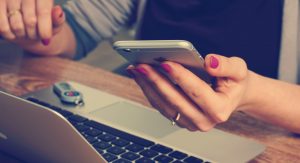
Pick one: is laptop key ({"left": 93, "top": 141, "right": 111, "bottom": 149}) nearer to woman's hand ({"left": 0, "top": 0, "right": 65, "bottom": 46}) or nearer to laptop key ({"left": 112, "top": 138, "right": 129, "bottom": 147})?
laptop key ({"left": 112, "top": 138, "right": 129, "bottom": 147})

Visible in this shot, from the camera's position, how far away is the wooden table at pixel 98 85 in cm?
74

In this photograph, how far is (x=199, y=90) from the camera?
61 centimetres

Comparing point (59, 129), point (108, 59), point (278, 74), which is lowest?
point (108, 59)

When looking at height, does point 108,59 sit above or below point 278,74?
below

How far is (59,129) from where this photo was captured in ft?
1.82

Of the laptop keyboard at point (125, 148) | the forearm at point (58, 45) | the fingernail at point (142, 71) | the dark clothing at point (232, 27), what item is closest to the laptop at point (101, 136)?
the laptop keyboard at point (125, 148)

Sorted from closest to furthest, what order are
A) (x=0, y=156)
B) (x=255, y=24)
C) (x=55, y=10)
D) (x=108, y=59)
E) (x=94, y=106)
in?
(x=0, y=156)
(x=94, y=106)
(x=55, y=10)
(x=255, y=24)
(x=108, y=59)

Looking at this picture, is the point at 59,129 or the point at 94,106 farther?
the point at 94,106

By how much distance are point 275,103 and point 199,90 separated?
0.20 meters

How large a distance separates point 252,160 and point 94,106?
0.88 ft

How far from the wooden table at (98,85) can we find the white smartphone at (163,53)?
0.56 feet

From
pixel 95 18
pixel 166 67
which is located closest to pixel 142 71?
pixel 166 67

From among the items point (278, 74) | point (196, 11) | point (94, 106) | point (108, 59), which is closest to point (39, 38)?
point (94, 106)

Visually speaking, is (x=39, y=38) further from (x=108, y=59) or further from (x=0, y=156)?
(x=108, y=59)
